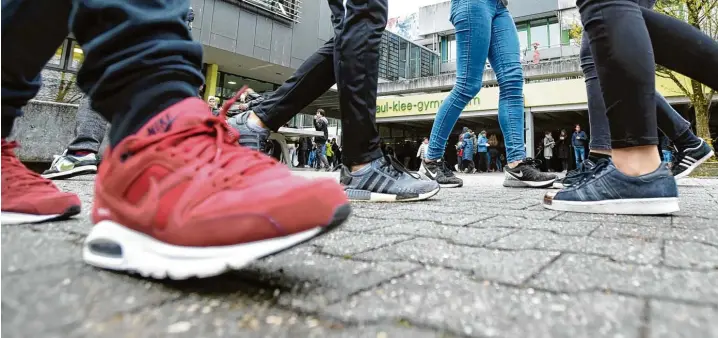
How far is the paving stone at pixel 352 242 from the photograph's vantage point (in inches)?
30.8

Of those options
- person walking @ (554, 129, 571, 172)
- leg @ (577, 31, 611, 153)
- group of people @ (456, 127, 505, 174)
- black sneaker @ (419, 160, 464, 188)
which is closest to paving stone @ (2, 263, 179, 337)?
leg @ (577, 31, 611, 153)

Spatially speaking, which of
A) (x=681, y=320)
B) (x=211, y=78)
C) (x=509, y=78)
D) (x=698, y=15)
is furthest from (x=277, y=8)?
(x=681, y=320)

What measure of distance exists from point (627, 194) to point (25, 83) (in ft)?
5.33

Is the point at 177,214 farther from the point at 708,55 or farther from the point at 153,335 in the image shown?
the point at 708,55

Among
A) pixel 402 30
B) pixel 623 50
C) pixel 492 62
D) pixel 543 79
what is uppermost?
pixel 402 30

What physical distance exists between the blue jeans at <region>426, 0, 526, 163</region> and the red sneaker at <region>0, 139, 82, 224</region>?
7.00 ft

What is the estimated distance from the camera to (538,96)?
12805mm

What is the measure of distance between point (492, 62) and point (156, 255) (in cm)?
267

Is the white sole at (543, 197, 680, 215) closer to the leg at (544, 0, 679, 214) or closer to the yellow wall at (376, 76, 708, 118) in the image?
the leg at (544, 0, 679, 214)

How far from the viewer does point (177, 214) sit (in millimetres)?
519

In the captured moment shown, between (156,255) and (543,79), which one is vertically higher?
(543,79)

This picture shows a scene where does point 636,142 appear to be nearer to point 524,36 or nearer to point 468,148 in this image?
point 468,148

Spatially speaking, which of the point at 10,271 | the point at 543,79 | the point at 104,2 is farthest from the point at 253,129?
the point at 543,79

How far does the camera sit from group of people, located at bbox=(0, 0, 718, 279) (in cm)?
51
